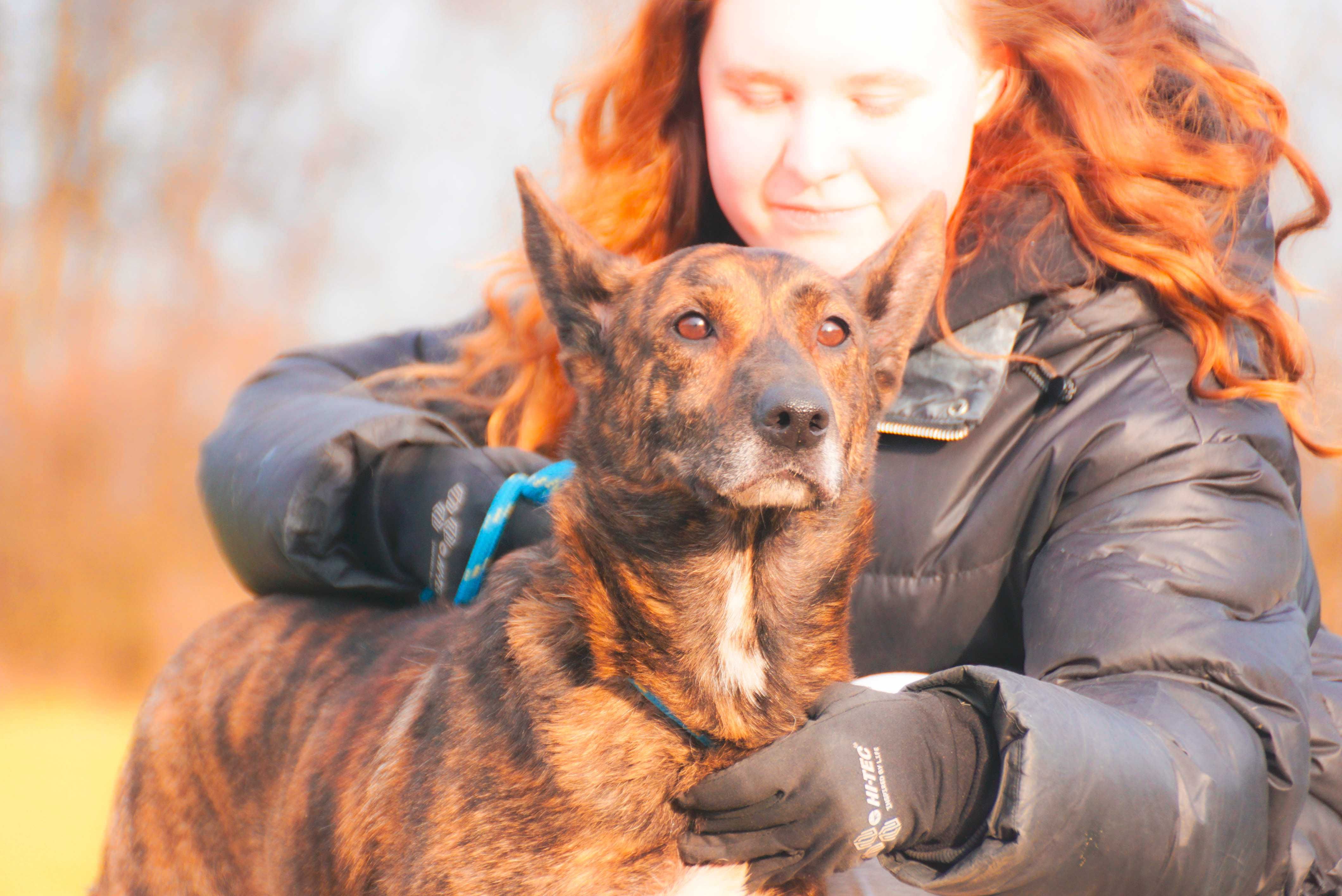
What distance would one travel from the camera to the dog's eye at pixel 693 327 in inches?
93.0

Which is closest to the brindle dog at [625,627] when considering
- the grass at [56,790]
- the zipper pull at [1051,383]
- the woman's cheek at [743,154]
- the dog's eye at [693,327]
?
the dog's eye at [693,327]

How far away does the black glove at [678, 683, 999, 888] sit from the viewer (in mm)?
1861

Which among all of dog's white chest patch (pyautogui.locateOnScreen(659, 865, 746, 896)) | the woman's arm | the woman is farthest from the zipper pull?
dog's white chest patch (pyautogui.locateOnScreen(659, 865, 746, 896))

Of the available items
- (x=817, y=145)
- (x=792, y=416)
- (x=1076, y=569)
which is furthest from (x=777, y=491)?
(x=817, y=145)

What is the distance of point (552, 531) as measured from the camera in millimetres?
2422

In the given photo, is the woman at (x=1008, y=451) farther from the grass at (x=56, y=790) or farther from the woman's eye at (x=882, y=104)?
the grass at (x=56, y=790)

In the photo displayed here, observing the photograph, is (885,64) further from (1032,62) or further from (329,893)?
(329,893)

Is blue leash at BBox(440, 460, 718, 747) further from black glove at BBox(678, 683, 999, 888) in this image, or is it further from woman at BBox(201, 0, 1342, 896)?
black glove at BBox(678, 683, 999, 888)

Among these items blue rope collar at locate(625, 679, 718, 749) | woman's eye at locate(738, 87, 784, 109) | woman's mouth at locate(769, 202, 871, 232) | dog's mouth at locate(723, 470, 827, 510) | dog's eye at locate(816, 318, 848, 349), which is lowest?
blue rope collar at locate(625, 679, 718, 749)

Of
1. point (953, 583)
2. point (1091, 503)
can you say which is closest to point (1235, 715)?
point (1091, 503)

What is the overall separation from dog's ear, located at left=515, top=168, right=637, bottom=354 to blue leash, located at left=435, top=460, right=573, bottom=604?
33 cm

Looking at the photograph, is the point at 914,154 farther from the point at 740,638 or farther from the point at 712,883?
the point at 712,883

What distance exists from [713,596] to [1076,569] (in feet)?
2.51

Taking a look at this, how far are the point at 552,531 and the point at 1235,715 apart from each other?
1.36 m
